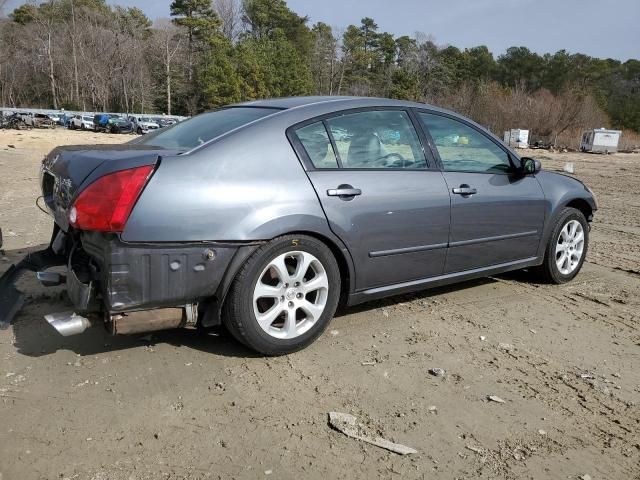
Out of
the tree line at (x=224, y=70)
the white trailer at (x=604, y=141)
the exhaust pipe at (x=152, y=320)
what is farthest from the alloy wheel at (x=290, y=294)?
the tree line at (x=224, y=70)

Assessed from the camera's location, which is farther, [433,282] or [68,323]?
[433,282]

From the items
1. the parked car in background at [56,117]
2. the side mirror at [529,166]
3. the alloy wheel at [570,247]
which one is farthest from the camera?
the parked car in background at [56,117]

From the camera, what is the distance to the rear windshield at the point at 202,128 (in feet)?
11.2

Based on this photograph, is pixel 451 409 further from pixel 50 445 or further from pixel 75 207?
pixel 75 207

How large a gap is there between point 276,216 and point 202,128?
0.90 metres

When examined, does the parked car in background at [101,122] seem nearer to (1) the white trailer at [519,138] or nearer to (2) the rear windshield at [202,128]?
(1) the white trailer at [519,138]

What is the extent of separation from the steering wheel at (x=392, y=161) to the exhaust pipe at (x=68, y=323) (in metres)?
2.08

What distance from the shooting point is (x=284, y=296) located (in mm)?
3393

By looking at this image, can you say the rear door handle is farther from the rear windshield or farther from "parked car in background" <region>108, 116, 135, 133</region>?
"parked car in background" <region>108, 116, 135, 133</region>

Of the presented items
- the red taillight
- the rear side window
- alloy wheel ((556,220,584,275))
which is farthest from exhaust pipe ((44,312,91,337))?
alloy wheel ((556,220,584,275))

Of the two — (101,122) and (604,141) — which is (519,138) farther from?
(101,122)

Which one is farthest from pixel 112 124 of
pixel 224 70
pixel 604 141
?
pixel 604 141

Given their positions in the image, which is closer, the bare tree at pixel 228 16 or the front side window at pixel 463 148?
the front side window at pixel 463 148

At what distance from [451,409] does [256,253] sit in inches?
53.0
